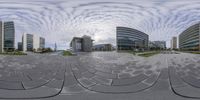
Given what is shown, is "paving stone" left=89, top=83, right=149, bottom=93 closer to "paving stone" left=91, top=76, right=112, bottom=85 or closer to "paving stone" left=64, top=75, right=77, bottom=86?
"paving stone" left=91, top=76, right=112, bottom=85

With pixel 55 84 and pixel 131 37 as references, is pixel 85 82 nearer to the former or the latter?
pixel 55 84

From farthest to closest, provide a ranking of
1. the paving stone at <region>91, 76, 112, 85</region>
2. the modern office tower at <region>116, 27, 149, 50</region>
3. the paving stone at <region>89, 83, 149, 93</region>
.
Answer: the modern office tower at <region>116, 27, 149, 50</region> → the paving stone at <region>91, 76, 112, 85</region> → the paving stone at <region>89, 83, 149, 93</region>

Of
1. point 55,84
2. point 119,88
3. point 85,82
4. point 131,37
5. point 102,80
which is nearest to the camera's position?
point 119,88

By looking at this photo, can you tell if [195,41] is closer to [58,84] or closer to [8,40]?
[58,84]

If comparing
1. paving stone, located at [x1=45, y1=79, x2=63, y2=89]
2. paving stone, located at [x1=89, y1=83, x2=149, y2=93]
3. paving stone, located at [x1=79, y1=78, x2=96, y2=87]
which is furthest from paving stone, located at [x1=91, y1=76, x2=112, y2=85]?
paving stone, located at [x1=45, y1=79, x2=63, y2=89]

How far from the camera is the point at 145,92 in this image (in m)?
3.30

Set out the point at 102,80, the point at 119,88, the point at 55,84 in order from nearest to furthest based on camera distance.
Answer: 1. the point at 119,88
2. the point at 55,84
3. the point at 102,80

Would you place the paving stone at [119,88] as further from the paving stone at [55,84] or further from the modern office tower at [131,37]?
the modern office tower at [131,37]

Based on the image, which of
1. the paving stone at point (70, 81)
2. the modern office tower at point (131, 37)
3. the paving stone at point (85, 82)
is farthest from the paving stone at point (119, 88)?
the modern office tower at point (131, 37)

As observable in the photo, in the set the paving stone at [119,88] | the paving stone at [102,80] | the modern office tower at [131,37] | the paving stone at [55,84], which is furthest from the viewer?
the modern office tower at [131,37]

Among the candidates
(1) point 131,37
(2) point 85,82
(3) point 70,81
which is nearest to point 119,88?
(2) point 85,82

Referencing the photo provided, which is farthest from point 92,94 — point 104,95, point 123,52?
point 123,52

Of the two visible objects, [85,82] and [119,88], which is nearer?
[119,88]

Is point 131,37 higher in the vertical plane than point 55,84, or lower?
higher
